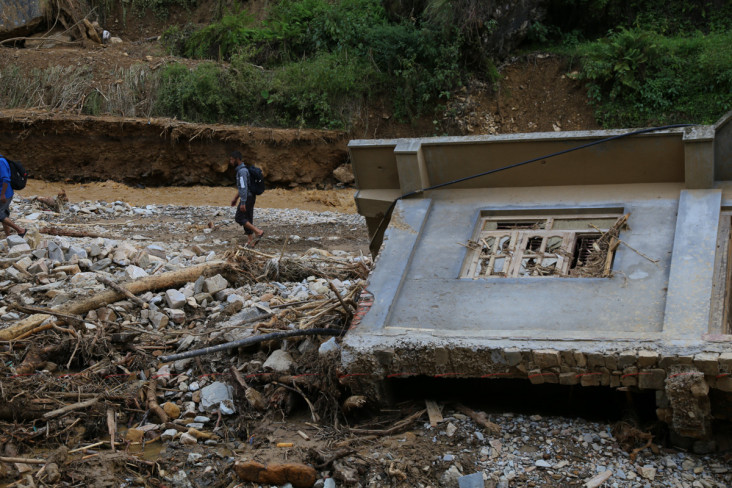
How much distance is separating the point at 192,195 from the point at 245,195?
744cm

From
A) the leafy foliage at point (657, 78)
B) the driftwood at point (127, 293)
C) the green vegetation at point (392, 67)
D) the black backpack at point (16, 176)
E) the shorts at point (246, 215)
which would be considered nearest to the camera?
the driftwood at point (127, 293)

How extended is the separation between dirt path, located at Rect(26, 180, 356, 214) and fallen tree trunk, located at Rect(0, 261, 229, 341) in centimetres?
863

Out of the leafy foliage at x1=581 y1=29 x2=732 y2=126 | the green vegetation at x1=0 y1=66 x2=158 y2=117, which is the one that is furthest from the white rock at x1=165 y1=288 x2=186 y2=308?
the leafy foliage at x1=581 y1=29 x2=732 y2=126

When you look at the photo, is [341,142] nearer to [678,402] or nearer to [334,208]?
[334,208]

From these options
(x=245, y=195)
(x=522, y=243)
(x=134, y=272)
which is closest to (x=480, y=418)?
(x=522, y=243)

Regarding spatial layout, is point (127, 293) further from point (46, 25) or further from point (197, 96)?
point (46, 25)

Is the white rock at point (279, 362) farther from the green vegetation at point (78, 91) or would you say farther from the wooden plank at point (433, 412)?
the green vegetation at point (78, 91)

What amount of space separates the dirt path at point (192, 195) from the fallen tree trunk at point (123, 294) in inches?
340

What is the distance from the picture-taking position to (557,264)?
650 centimetres

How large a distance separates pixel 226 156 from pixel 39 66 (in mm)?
6023

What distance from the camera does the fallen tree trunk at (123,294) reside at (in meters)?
7.58

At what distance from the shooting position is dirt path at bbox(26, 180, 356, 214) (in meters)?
18.0

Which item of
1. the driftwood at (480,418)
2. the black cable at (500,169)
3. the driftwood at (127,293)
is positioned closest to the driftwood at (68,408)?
the driftwood at (127,293)

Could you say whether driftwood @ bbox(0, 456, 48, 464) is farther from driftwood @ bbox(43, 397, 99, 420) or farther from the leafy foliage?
the leafy foliage
